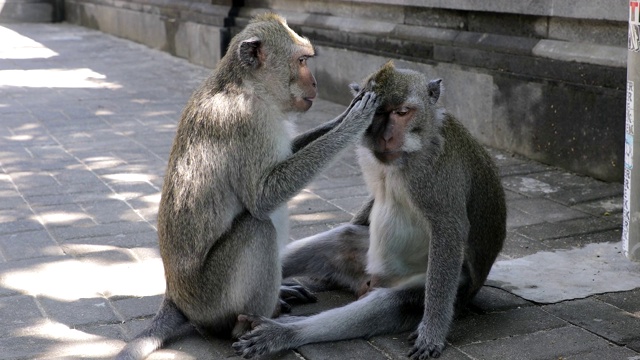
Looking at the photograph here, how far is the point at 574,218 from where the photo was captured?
649cm

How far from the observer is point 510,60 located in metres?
8.28

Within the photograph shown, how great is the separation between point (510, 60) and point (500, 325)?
4.10 metres

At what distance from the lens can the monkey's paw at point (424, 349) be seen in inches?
168

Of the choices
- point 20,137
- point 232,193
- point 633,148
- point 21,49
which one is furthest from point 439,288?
point 21,49

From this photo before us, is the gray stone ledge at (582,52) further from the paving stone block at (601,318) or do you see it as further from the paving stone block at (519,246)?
the paving stone block at (601,318)

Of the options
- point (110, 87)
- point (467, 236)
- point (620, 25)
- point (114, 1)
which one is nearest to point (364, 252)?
point (467, 236)

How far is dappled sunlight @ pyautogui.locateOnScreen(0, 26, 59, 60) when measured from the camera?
1547cm

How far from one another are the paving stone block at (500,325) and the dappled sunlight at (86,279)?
1687 millimetres

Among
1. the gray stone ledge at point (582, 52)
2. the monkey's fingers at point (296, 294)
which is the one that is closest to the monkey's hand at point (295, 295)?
the monkey's fingers at point (296, 294)

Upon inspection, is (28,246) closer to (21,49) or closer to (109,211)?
(109,211)

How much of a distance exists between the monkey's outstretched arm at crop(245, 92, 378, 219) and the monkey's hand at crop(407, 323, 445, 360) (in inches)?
34.9

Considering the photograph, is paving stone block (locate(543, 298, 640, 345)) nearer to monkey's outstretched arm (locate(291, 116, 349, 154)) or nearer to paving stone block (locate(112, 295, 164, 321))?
monkey's outstretched arm (locate(291, 116, 349, 154))

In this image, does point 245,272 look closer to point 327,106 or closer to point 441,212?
point 441,212

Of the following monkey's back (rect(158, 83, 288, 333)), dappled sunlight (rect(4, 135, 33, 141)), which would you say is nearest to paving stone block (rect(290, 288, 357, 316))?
monkey's back (rect(158, 83, 288, 333))
